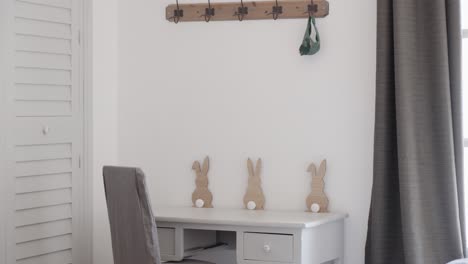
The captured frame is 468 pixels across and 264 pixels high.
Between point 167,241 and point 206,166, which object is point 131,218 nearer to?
point 167,241

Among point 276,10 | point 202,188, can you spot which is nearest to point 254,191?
point 202,188

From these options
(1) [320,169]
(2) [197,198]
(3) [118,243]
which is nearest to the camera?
(3) [118,243]

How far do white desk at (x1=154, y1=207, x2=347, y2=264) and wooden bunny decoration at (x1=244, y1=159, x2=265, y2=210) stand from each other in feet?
0.20

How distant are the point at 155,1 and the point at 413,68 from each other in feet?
4.68

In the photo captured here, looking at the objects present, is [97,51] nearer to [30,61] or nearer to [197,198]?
[30,61]

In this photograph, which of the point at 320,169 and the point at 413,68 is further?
the point at 320,169

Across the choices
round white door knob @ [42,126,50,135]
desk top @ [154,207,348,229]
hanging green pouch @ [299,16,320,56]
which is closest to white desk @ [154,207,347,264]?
desk top @ [154,207,348,229]

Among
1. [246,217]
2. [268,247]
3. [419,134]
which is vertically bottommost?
[268,247]

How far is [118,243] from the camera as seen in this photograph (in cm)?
326

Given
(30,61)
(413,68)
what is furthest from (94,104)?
(413,68)

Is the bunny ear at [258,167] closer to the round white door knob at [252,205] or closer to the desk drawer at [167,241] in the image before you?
the round white door knob at [252,205]

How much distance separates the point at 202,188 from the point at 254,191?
0.29m

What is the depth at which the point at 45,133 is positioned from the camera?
11.5 ft

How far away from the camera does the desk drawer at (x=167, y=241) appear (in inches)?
138
